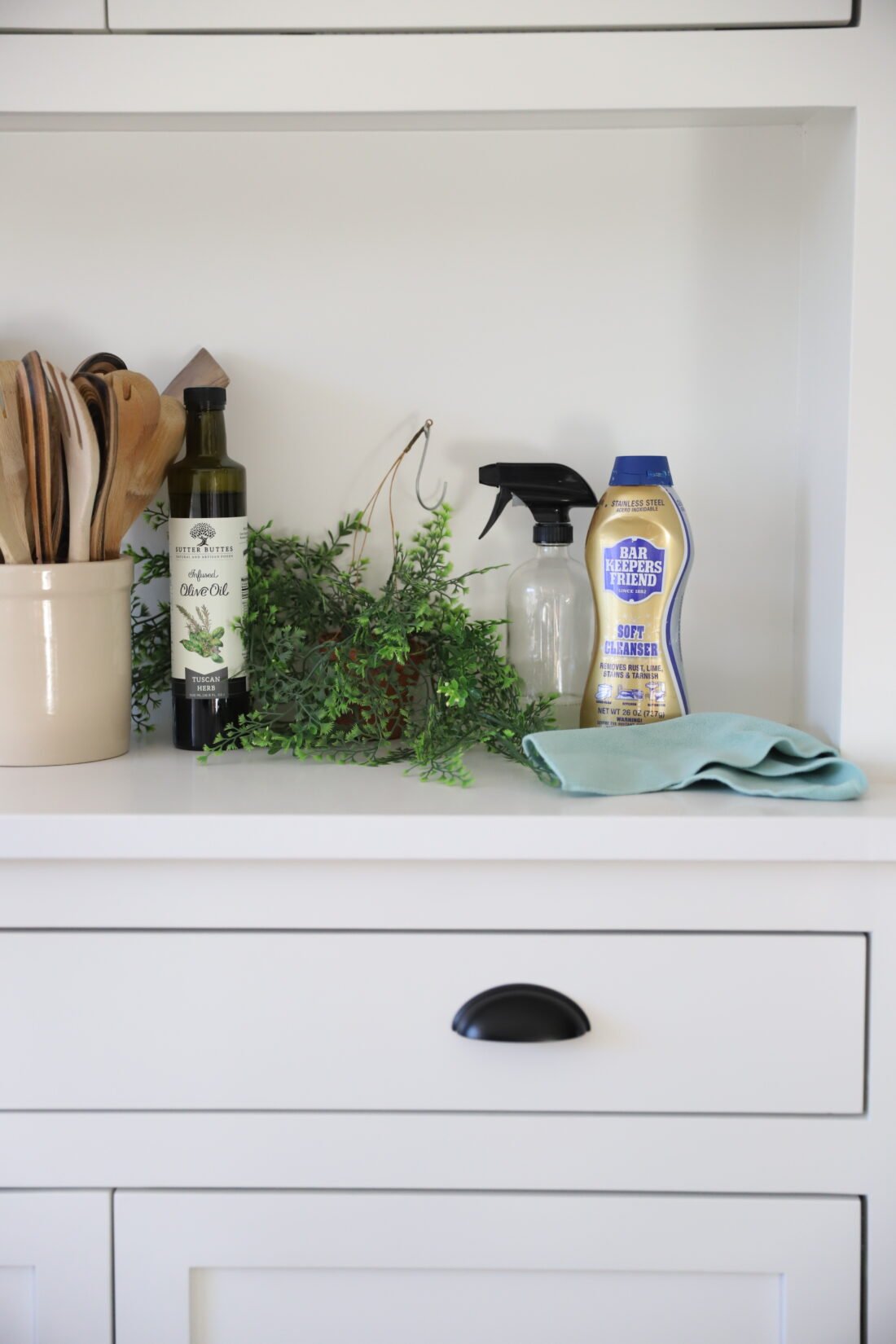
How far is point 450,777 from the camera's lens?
837mm

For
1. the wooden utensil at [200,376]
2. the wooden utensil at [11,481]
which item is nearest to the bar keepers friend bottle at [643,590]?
the wooden utensil at [200,376]

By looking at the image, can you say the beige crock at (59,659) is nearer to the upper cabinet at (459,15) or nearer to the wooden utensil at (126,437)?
the wooden utensil at (126,437)

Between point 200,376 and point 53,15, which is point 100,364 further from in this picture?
point 53,15

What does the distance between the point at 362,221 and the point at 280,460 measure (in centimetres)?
24

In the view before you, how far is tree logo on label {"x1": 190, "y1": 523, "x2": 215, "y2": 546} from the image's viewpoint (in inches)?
36.7

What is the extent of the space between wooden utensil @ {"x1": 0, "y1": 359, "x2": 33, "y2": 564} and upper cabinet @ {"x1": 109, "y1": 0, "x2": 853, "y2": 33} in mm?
301

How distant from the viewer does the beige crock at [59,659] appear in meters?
0.86

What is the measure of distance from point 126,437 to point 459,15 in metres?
0.42

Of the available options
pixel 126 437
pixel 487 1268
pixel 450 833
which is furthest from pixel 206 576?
pixel 487 1268

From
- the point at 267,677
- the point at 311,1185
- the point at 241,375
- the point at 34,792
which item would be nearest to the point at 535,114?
the point at 241,375

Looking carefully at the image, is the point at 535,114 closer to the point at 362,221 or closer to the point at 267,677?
the point at 362,221

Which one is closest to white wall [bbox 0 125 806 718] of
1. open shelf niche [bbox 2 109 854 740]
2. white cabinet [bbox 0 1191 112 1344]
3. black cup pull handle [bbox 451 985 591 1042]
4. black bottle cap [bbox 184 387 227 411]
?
open shelf niche [bbox 2 109 854 740]

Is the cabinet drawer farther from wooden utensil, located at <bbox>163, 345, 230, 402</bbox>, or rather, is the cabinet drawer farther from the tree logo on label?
wooden utensil, located at <bbox>163, 345, 230, 402</bbox>

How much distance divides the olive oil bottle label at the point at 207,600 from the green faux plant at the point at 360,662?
0.5 inches
